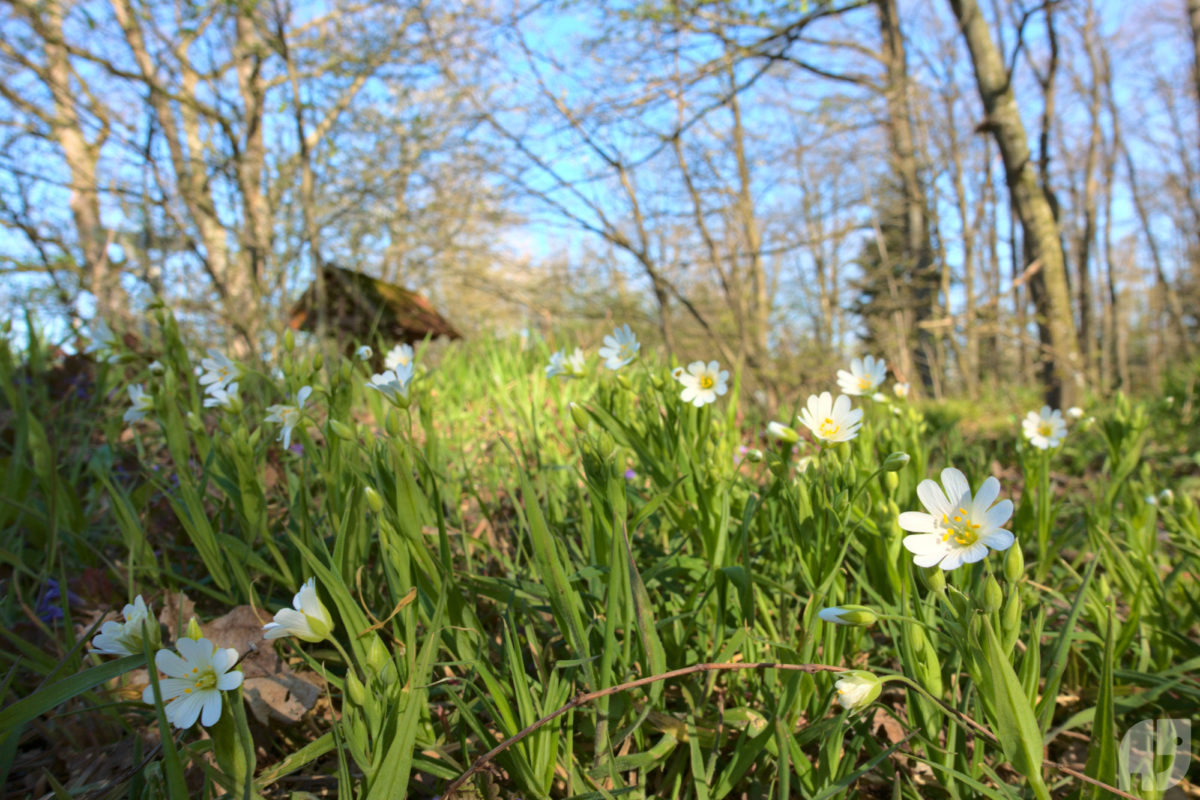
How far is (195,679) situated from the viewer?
2.72 feet

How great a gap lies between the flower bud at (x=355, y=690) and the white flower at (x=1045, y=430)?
187 centimetres

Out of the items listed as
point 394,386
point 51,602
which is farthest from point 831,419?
point 51,602

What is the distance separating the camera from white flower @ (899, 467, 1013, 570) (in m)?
0.83

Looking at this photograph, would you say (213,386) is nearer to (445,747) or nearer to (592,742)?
(445,747)

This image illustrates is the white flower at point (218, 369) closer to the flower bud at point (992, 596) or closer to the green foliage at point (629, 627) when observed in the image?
the green foliage at point (629, 627)

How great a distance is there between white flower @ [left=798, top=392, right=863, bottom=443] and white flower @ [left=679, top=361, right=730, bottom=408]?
10.9 inches

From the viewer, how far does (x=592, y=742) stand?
1.15 metres

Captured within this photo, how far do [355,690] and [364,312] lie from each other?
15.5 ft

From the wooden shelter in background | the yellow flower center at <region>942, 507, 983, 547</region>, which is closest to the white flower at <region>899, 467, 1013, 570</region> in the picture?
the yellow flower center at <region>942, 507, 983, 547</region>

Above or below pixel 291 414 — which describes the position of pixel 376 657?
below

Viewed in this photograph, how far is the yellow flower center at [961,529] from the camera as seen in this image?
877mm

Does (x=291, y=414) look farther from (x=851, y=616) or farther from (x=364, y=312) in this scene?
(x=364, y=312)

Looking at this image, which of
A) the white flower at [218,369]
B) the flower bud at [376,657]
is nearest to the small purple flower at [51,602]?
the white flower at [218,369]

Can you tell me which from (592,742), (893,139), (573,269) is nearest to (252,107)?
(573,269)
